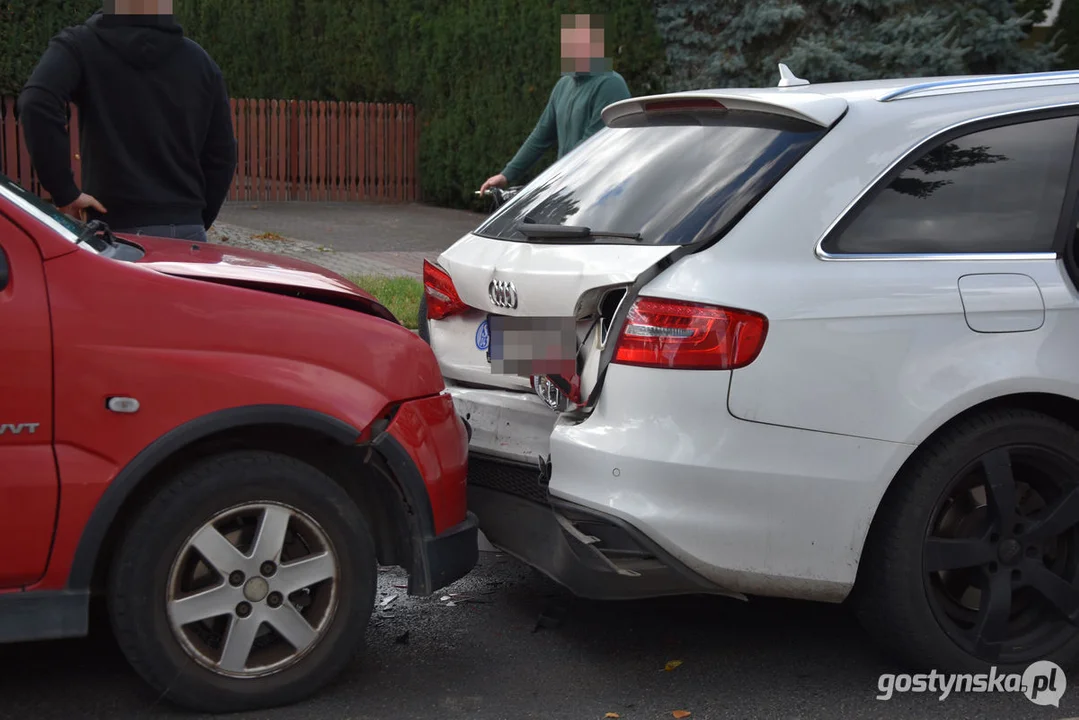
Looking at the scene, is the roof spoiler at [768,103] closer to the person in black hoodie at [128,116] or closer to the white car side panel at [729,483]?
the white car side panel at [729,483]

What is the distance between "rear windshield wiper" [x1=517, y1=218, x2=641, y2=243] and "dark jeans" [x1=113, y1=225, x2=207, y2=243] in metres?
1.80

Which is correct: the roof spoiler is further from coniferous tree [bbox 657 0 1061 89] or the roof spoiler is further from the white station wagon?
coniferous tree [bbox 657 0 1061 89]

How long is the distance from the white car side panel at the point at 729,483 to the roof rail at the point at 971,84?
42.1 inches

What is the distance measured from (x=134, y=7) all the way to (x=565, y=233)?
7.49 feet

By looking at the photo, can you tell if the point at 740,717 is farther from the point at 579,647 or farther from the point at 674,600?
the point at 674,600

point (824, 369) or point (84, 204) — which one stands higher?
point (84, 204)

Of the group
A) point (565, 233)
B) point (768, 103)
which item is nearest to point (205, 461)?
point (565, 233)

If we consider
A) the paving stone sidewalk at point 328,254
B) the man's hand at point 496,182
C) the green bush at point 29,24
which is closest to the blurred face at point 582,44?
the man's hand at point 496,182

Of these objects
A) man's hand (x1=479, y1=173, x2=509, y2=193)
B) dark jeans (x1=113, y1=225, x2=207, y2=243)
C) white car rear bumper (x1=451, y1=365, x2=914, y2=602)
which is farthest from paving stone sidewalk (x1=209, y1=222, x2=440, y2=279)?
white car rear bumper (x1=451, y1=365, x2=914, y2=602)

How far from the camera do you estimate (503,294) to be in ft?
13.3

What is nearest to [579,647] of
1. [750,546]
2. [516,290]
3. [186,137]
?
[750,546]

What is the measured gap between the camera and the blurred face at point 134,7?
518 centimetres

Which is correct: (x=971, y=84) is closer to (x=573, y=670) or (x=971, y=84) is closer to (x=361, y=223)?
(x=573, y=670)

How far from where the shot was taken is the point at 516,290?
3.98 meters
